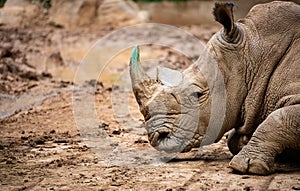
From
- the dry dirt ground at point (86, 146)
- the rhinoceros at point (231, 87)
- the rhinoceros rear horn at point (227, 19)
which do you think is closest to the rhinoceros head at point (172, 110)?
the rhinoceros at point (231, 87)

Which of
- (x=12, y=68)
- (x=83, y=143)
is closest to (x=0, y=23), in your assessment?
(x=12, y=68)

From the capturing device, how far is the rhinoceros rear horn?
20.4 ft

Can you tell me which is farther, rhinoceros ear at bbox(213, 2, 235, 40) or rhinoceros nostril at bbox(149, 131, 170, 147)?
rhinoceros nostril at bbox(149, 131, 170, 147)

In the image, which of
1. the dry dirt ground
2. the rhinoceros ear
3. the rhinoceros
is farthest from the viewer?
the rhinoceros

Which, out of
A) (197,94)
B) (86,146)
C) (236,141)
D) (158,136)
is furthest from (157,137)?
(86,146)

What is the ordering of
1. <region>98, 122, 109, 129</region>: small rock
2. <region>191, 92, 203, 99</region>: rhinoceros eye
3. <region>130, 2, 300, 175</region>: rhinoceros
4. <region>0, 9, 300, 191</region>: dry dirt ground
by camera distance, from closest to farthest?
<region>0, 9, 300, 191</region>: dry dirt ground
<region>130, 2, 300, 175</region>: rhinoceros
<region>191, 92, 203, 99</region>: rhinoceros eye
<region>98, 122, 109, 129</region>: small rock

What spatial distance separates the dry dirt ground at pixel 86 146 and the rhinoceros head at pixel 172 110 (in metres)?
0.23

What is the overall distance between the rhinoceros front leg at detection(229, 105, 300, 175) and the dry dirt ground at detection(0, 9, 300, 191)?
11 centimetres

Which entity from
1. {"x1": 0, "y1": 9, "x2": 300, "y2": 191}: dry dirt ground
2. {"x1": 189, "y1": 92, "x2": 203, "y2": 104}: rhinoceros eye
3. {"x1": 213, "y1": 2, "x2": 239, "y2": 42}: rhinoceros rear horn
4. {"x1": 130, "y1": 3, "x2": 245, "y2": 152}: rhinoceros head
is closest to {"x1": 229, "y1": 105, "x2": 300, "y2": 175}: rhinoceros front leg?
{"x1": 0, "y1": 9, "x2": 300, "y2": 191}: dry dirt ground

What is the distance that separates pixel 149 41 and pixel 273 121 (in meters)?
12.2

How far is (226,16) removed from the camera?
6.32 m

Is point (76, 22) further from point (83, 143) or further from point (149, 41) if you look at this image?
point (83, 143)

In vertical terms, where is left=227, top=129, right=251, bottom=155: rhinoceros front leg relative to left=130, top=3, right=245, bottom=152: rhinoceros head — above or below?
below

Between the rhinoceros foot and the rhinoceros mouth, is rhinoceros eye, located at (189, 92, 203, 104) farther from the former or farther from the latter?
the rhinoceros foot
